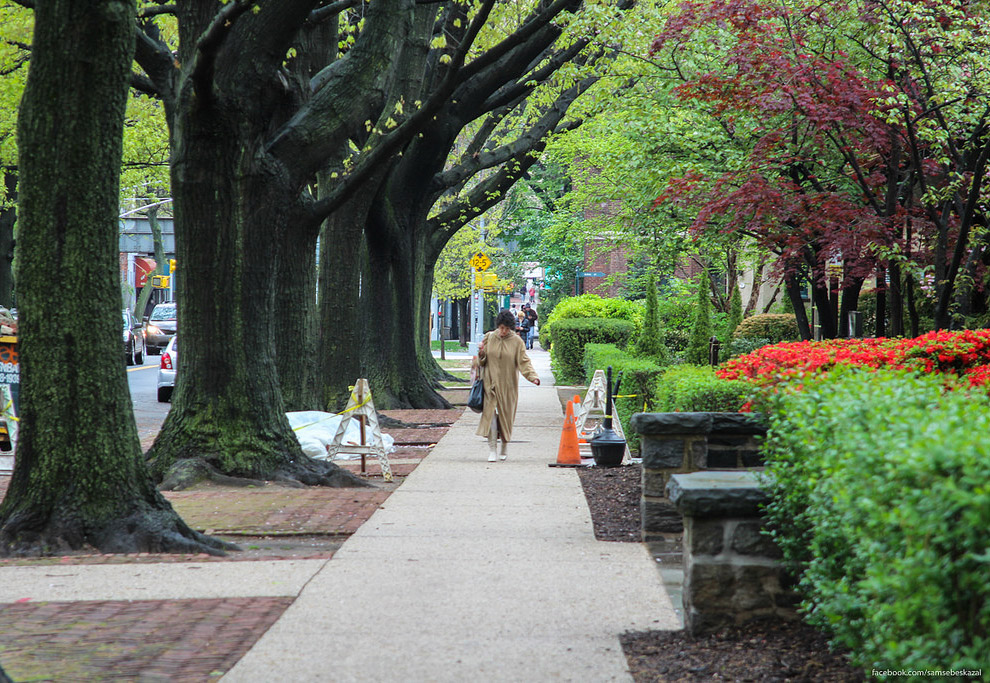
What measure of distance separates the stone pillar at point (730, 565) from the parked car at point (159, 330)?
38808 millimetres

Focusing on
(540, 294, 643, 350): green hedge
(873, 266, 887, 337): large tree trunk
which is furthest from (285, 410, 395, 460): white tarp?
(540, 294, 643, 350): green hedge

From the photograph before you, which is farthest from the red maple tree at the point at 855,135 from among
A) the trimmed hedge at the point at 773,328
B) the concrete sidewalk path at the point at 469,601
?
the trimmed hedge at the point at 773,328

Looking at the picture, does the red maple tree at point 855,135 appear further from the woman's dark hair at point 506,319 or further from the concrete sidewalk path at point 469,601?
the concrete sidewalk path at point 469,601

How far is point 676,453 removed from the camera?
8.24 meters

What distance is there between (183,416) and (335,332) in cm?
631

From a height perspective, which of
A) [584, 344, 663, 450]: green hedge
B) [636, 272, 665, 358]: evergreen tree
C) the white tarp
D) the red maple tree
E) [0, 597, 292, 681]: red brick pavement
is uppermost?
the red maple tree

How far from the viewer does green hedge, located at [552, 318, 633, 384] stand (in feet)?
89.0

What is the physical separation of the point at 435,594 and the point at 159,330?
39.3 meters

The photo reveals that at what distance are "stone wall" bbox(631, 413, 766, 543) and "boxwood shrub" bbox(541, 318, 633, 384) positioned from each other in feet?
59.6

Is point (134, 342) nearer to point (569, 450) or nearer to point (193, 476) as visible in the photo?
point (569, 450)

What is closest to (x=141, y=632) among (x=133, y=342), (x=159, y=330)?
(x=133, y=342)

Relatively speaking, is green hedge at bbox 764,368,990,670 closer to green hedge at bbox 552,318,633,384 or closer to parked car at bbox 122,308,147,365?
green hedge at bbox 552,318,633,384

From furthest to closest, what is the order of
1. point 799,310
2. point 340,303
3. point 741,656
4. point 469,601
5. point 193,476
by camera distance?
point 799,310 → point 340,303 → point 193,476 → point 469,601 → point 741,656

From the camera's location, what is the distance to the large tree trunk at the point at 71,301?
756 centimetres
